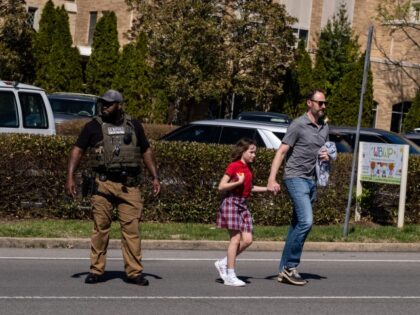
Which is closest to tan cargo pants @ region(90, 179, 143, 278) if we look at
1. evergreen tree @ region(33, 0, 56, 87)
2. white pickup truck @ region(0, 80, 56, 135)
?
white pickup truck @ region(0, 80, 56, 135)

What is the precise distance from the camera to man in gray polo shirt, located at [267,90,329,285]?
35.4 feet

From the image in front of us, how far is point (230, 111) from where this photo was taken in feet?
141

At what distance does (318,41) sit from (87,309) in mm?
39310

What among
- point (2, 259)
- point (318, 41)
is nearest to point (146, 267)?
point (2, 259)

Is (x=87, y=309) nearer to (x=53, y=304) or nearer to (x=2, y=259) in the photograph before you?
(x=53, y=304)

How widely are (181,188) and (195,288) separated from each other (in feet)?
19.5

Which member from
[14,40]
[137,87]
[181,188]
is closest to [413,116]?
[137,87]

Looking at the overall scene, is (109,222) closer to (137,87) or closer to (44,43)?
(137,87)

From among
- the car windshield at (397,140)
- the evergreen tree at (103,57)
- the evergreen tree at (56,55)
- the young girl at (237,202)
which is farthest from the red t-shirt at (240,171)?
the evergreen tree at (103,57)

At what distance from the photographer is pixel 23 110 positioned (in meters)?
17.0

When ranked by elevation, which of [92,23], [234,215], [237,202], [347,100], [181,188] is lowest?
[181,188]

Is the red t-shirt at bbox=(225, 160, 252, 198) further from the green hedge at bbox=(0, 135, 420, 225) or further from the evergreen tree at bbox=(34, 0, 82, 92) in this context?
the evergreen tree at bbox=(34, 0, 82, 92)

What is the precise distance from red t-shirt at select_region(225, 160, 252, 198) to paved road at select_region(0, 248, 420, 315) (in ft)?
3.33

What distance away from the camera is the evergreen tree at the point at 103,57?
44.2 m
